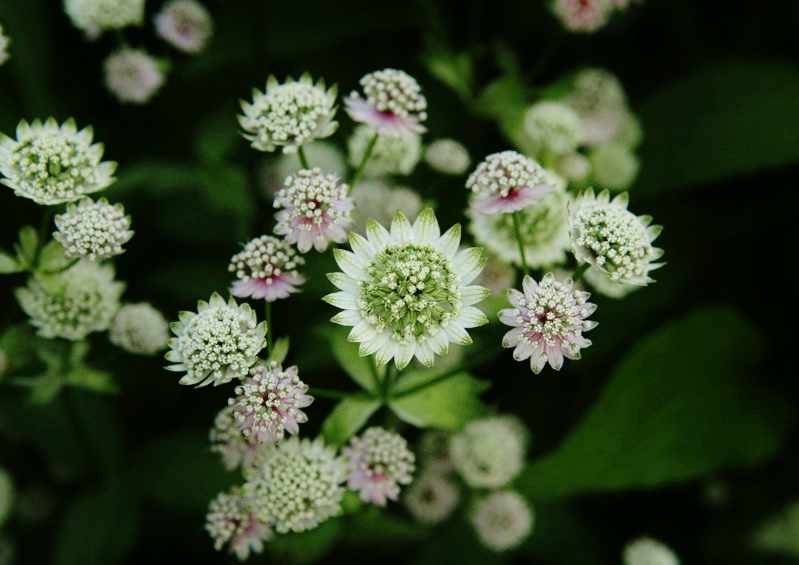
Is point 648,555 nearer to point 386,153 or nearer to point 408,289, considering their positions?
point 408,289

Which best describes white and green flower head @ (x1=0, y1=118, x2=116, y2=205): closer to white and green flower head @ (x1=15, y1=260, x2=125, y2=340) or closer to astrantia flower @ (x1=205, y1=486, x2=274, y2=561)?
white and green flower head @ (x1=15, y1=260, x2=125, y2=340)

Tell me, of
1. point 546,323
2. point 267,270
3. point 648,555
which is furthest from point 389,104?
point 648,555

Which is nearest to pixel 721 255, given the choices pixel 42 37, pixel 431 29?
pixel 431 29

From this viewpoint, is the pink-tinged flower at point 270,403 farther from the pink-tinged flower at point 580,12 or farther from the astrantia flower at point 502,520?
the pink-tinged flower at point 580,12

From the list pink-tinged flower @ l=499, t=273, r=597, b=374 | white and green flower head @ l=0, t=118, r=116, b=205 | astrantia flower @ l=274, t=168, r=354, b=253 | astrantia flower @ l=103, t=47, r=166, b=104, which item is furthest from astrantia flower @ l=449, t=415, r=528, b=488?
astrantia flower @ l=103, t=47, r=166, b=104

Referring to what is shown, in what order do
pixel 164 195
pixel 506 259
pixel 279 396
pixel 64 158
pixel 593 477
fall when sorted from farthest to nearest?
pixel 164 195 < pixel 593 477 < pixel 506 259 < pixel 64 158 < pixel 279 396

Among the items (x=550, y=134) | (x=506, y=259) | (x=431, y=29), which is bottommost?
(x=506, y=259)

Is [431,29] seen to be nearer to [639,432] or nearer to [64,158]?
[64,158]
